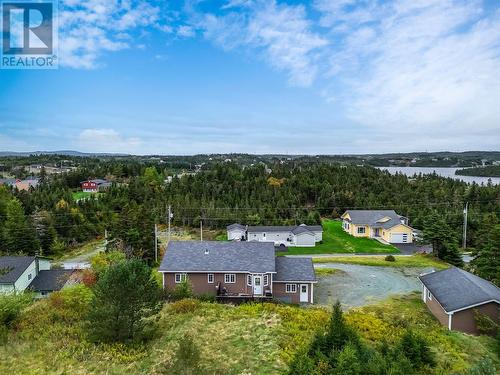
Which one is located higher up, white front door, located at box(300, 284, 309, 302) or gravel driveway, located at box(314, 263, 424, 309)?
white front door, located at box(300, 284, 309, 302)

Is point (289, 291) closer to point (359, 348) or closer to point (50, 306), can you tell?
point (359, 348)

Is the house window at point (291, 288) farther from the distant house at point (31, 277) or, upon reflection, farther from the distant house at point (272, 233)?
the distant house at point (272, 233)

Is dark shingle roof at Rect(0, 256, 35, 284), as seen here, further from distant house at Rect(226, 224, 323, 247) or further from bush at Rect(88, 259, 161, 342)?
distant house at Rect(226, 224, 323, 247)

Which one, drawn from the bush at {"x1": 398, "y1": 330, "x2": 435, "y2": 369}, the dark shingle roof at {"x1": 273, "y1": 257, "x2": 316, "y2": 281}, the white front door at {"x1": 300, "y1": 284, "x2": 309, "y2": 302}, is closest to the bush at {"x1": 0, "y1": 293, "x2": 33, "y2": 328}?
the dark shingle roof at {"x1": 273, "y1": 257, "x2": 316, "y2": 281}

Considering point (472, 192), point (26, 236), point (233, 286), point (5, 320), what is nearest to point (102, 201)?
point (26, 236)

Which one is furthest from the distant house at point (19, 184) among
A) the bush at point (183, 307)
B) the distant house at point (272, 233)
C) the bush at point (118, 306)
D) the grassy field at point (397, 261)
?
the bush at point (118, 306)
